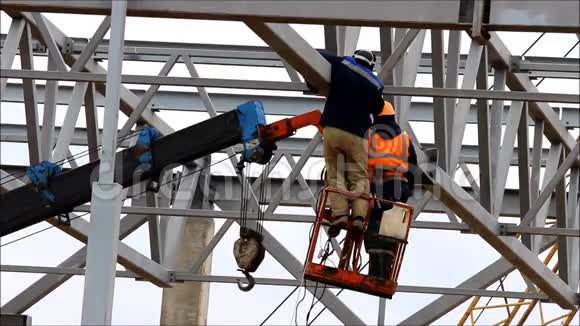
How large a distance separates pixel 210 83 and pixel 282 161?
707 centimetres

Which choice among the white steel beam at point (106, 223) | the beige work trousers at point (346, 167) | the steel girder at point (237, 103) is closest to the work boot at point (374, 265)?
the beige work trousers at point (346, 167)

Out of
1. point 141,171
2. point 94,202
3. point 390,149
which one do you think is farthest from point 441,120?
point 94,202

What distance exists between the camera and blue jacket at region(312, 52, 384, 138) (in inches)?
508

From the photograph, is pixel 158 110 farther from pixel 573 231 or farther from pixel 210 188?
pixel 573 231

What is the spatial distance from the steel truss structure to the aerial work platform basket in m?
1.22

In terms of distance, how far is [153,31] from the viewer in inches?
822

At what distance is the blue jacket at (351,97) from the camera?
12.9m

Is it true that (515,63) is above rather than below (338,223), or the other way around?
above

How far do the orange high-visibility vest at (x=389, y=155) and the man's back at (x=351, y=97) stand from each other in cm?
16

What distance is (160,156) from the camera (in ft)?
46.4

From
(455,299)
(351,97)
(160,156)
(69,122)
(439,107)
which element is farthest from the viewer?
(455,299)

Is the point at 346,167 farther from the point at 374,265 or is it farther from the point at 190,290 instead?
the point at 190,290

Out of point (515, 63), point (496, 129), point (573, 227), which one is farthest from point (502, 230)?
point (573, 227)

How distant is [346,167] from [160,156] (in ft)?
6.56
